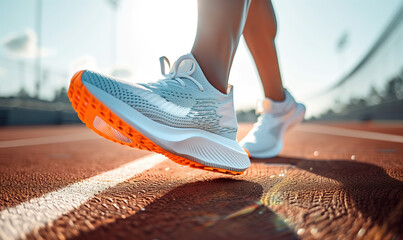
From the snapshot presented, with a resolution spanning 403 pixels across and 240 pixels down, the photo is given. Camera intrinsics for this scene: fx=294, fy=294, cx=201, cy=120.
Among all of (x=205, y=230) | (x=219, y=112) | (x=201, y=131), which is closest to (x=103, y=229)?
(x=205, y=230)

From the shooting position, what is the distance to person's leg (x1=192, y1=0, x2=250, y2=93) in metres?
1.13

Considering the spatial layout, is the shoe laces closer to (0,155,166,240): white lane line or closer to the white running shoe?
(0,155,166,240): white lane line

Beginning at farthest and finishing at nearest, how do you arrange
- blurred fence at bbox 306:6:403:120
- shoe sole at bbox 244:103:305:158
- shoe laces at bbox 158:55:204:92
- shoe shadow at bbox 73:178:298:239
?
blurred fence at bbox 306:6:403:120
shoe sole at bbox 244:103:305:158
shoe laces at bbox 158:55:204:92
shoe shadow at bbox 73:178:298:239

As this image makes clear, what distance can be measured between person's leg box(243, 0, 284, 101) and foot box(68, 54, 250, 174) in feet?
2.37

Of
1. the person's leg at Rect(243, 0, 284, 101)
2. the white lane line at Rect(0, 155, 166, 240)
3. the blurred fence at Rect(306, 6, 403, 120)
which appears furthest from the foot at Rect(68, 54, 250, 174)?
the blurred fence at Rect(306, 6, 403, 120)

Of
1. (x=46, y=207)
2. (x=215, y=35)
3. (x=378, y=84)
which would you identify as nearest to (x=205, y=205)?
(x=46, y=207)

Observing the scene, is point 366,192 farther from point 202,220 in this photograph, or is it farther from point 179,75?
point 179,75

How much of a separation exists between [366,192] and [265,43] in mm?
1219

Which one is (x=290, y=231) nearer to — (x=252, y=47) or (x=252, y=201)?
(x=252, y=201)

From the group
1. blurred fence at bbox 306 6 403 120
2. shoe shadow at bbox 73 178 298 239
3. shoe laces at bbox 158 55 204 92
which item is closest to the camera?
shoe shadow at bbox 73 178 298 239

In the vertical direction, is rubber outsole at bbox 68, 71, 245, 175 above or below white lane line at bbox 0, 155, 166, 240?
above

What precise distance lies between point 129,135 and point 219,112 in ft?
1.24

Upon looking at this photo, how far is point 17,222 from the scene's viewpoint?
0.59 meters

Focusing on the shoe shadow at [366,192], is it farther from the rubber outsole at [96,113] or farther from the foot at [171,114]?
the rubber outsole at [96,113]
